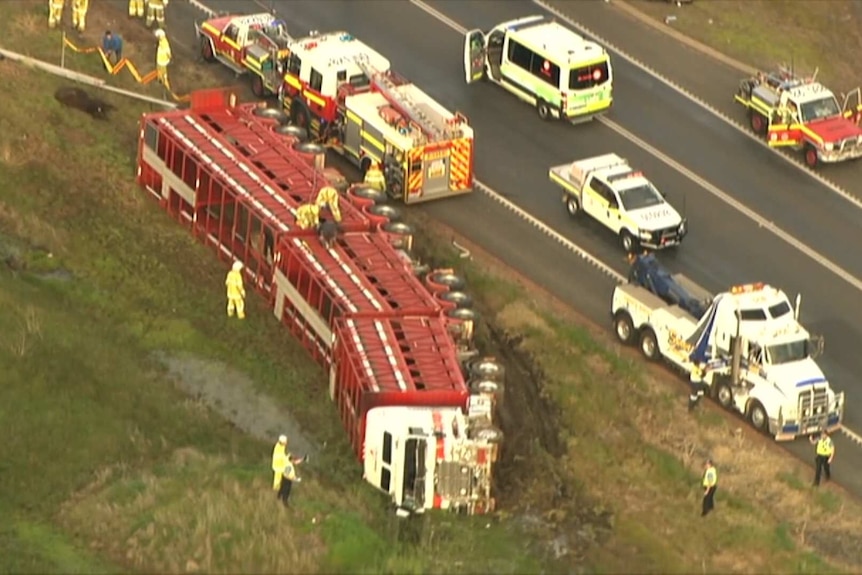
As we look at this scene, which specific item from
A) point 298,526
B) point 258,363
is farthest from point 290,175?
point 298,526

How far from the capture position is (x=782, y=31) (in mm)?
81312

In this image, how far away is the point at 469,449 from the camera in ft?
169

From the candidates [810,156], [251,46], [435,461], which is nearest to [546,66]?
[810,156]

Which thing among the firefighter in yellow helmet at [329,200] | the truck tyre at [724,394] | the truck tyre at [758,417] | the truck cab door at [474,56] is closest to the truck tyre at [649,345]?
the truck tyre at [724,394]

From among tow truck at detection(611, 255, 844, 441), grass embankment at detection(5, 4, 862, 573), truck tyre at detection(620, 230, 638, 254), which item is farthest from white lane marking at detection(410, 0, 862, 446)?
tow truck at detection(611, 255, 844, 441)

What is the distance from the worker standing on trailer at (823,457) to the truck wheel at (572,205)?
13.2 meters

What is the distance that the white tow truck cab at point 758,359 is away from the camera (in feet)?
189

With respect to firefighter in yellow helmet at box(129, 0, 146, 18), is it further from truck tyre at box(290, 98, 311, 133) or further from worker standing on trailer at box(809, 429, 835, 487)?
worker standing on trailer at box(809, 429, 835, 487)

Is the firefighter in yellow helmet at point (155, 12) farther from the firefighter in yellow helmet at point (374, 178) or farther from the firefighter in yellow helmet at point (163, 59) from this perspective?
the firefighter in yellow helmet at point (374, 178)

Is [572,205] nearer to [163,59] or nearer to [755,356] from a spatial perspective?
[755,356]

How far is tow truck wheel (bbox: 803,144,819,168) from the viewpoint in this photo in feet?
233

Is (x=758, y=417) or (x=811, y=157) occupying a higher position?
(x=811, y=157)

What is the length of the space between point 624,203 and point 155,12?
20.3m

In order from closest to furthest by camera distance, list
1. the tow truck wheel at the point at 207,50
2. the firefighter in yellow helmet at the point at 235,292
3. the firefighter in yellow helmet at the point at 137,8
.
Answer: the firefighter in yellow helmet at the point at 235,292
the tow truck wheel at the point at 207,50
the firefighter in yellow helmet at the point at 137,8
